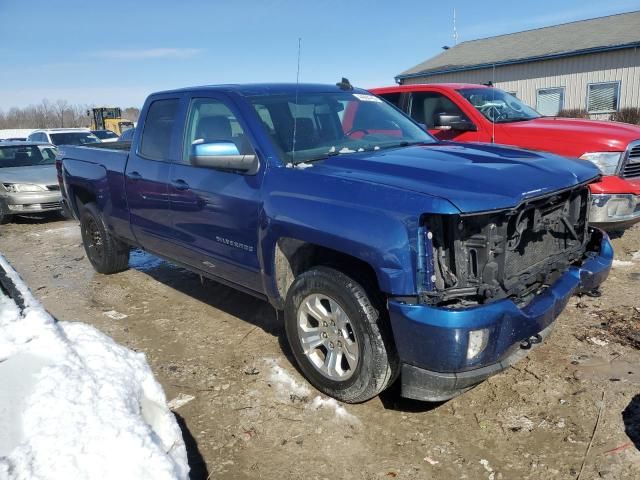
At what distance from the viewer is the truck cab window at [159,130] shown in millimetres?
4438

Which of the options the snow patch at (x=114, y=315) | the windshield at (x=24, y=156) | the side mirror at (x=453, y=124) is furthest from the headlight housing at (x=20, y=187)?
the side mirror at (x=453, y=124)

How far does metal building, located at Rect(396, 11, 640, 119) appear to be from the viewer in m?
19.3

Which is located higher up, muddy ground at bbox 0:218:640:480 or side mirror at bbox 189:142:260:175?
side mirror at bbox 189:142:260:175

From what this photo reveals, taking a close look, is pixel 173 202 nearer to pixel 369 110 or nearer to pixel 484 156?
pixel 369 110

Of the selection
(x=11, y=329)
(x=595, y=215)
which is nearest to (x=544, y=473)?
(x=11, y=329)

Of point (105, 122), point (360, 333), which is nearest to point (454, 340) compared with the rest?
point (360, 333)

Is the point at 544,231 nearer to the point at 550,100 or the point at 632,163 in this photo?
the point at 632,163

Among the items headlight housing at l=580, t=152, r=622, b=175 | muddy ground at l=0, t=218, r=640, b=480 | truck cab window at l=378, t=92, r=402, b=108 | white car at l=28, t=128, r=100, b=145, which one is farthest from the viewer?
white car at l=28, t=128, r=100, b=145

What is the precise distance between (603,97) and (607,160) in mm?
16997

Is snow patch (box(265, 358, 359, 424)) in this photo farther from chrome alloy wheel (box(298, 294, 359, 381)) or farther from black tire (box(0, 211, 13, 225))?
black tire (box(0, 211, 13, 225))

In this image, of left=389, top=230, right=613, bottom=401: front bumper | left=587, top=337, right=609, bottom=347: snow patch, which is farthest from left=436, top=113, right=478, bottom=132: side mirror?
left=389, top=230, right=613, bottom=401: front bumper

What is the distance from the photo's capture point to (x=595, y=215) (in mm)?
5289

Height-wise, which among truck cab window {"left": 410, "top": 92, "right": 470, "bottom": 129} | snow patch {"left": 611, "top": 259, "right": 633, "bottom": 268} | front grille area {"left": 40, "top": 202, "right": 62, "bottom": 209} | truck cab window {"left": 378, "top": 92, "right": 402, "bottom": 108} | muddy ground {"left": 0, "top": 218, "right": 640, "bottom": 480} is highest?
truck cab window {"left": 378, "top": 92, "right": 402, "bottom": 108}

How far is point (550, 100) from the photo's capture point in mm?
21297
